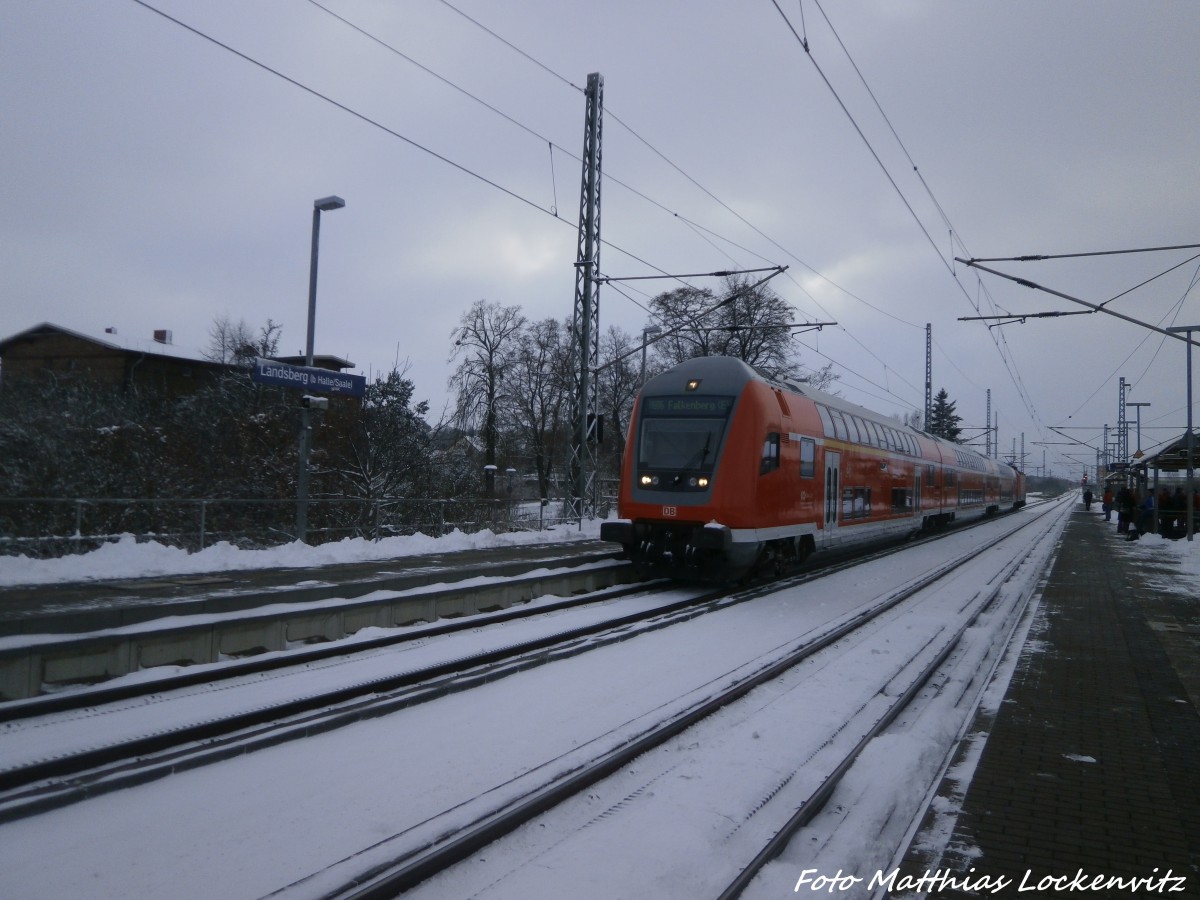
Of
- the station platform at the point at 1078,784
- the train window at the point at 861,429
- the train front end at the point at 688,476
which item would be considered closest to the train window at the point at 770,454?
the train front end at the point at 688,476

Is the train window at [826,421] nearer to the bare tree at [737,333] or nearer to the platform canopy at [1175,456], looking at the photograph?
the platform canopy at [1175,456]

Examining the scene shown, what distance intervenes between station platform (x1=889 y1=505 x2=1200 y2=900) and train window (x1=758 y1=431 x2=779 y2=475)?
4.57 metres

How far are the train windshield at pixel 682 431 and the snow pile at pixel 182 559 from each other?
5.13 m

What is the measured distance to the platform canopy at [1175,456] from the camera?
948 inches

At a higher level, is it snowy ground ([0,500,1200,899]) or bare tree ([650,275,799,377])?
bare tree ([650,275,799,377])

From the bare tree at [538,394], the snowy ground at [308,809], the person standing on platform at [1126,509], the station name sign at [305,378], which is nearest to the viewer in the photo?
the snowy ground at [308,809]

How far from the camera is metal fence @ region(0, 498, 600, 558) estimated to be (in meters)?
13.7

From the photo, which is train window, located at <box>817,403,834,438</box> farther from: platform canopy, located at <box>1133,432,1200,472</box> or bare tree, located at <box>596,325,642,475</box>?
bare tree, located at <box>596,325,642,475</box>

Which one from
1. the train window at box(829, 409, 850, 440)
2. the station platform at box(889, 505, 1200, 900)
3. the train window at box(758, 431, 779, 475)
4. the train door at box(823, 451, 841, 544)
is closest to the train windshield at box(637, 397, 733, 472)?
the train window at box(758, 431, 779, 475)

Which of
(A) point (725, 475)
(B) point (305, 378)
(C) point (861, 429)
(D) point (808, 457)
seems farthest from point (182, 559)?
(C) point (861, 429)

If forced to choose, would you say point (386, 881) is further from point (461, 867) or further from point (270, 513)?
point (270, 513)

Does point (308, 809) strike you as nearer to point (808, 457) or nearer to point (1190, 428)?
point (808, 457)

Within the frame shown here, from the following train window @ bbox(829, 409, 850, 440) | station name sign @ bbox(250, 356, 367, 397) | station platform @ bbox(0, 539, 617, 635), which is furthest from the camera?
train window @ bbox(829, 409, 850, 440)

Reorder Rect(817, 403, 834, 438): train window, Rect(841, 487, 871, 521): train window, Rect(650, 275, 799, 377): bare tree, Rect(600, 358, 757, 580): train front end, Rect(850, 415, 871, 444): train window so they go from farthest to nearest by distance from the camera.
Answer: Rect(650, 275, 799, 377): bare tree → Rect(850, 415, 871, 444): train window → Rect(841, 487, 871, 521): train window → Rect(817, 403, 834, 438): train window → Rect(600, 358, 757, 580): train front end
